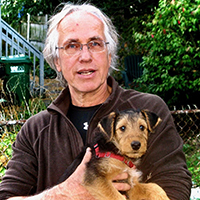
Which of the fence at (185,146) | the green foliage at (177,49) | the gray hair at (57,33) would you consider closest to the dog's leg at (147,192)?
the gray hair at (57,33)

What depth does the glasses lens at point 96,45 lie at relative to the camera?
3025 mm

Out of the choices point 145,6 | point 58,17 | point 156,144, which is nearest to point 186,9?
point 58,17

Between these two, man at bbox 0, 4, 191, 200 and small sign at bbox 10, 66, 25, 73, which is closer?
man at bbox 0, 4, 191, 200

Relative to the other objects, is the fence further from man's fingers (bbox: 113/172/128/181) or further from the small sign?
the small sign

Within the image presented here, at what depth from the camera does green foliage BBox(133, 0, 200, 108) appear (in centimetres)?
861

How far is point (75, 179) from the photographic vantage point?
104 inches

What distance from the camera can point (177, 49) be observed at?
29.2ft

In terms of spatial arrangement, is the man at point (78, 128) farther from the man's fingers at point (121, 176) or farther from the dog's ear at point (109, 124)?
the dog's ear at point (109, 124)

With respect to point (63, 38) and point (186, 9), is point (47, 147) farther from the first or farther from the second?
point (186, 9)

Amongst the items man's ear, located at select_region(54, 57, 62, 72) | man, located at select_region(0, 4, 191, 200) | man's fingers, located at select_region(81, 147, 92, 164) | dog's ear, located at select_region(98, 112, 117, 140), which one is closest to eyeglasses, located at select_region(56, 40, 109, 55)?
man, located at select_region(0, 4, 191, 200)

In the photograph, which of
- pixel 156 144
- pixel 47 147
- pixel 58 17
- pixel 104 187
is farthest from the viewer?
pixel 58 17

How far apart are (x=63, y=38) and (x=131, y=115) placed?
1.19m

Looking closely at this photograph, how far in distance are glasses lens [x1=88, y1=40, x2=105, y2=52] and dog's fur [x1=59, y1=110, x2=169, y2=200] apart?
2.70 ft

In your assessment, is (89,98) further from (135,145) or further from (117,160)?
(135,145)
